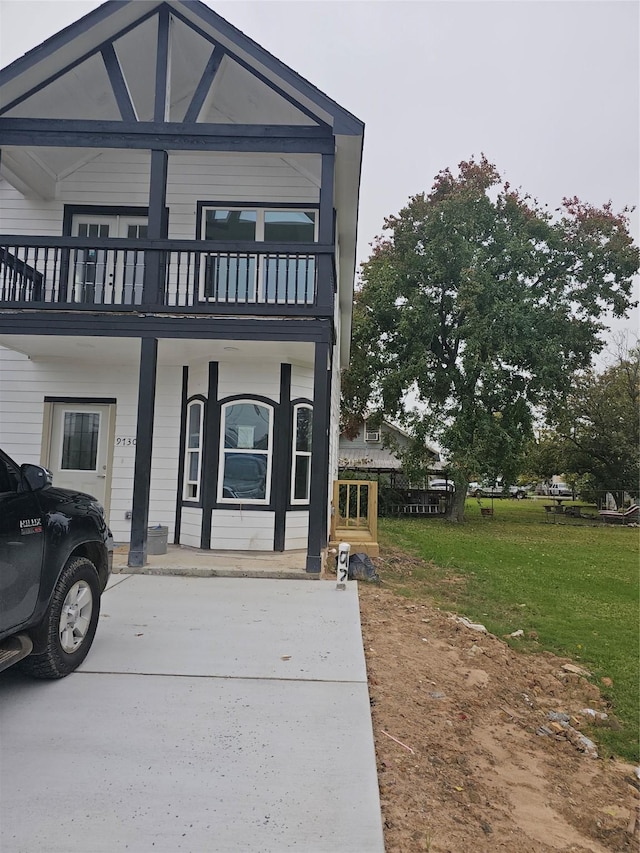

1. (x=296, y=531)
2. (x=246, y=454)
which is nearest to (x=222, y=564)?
(x=296, y=531)

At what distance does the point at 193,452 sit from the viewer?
9828mm

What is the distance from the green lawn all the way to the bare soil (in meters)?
0.48

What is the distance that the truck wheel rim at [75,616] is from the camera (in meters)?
4.20

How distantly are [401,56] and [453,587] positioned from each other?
976cm

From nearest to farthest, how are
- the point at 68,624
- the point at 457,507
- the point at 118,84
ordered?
the point at 68,624, the point at 118,84, the point at 457,507

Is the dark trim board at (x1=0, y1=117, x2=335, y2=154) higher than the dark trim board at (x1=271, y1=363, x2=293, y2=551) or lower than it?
higher

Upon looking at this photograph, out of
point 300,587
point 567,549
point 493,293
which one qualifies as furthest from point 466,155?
point 300,587

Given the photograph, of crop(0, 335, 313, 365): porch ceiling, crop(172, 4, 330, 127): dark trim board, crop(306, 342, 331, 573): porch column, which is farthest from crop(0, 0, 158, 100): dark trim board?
crop(306, 342, 331, 573): porch column

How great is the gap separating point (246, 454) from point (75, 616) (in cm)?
518

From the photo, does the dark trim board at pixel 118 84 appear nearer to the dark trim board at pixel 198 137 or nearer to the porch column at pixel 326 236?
the dark trim board at pixel 198 137

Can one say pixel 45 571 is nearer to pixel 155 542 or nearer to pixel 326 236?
pixel 155 542

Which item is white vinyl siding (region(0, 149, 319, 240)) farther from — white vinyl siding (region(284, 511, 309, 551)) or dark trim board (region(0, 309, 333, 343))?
white vinyl siding (region(284, 511, 309, 551))

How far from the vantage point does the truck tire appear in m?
3.98

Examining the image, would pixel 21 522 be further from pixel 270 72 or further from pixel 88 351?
pixel 270 72
